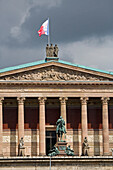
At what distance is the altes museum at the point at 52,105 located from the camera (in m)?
94.9

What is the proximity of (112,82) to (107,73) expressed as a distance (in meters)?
1.61

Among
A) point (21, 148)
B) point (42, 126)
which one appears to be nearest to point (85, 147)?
point (42, 126)

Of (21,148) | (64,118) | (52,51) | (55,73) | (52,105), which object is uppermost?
(52,51)

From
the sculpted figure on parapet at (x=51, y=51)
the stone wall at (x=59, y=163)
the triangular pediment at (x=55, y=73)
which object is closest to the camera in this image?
the stone wall at (x=59, y=163)

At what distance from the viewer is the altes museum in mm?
94875

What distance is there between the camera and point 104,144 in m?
95.5

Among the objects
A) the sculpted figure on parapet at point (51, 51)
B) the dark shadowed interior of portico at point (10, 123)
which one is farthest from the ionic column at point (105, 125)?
the dark shadowed interior of portico at point (10, 123)

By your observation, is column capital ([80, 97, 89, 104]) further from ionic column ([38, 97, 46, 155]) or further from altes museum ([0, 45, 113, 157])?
ionic column ([38, 97, 46, 155])

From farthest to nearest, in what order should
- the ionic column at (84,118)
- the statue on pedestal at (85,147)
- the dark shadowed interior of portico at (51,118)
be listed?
the dark shadowed interior of portico at (51,118)
the ionic column at (84,118)
the statue on pedestal at (85,147)

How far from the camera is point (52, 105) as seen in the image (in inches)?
3878

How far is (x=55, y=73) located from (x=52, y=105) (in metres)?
5.88

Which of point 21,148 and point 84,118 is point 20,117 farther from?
point 84,118

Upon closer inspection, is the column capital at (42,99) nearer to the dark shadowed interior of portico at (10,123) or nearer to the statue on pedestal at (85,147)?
the dark shadowed interior of portico at (10,123)

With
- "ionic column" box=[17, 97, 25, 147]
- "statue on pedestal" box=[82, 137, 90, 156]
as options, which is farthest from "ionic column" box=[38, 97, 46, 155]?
"statue on pedestal" box=[82, 137, 90, 156]
